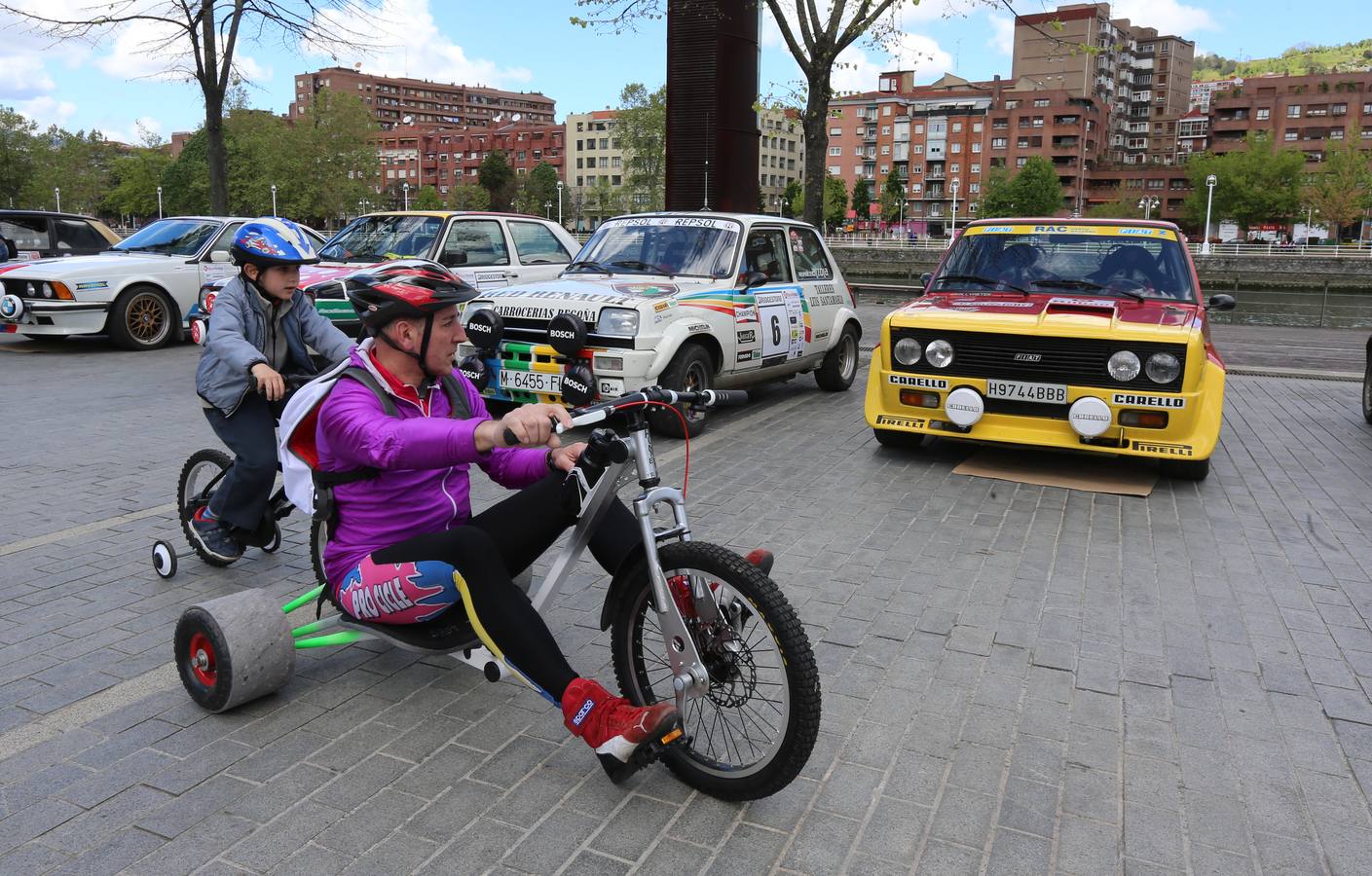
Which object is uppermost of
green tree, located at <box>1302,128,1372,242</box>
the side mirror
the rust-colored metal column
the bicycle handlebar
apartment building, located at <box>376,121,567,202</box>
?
apartment building, located at <box>376,121,567,202</box>

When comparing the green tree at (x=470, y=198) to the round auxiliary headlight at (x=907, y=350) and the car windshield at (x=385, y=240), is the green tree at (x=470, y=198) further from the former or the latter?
the round auxiliary headlight at (x=907, y=350)

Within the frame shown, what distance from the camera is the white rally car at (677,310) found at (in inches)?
325

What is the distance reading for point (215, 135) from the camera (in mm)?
20812

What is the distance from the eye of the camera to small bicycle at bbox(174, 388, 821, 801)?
2855 millimetres

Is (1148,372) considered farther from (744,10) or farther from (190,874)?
(744,10)

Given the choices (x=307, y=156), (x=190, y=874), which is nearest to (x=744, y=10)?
(x=190, y=874)

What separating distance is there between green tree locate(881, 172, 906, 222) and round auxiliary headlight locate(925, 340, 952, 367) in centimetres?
12686

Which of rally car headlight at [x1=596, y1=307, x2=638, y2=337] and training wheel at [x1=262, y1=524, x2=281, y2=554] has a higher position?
rally car headlight at [x1=596, y1=307, x2=638, y2=337]

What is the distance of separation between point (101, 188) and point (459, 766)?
134 meters

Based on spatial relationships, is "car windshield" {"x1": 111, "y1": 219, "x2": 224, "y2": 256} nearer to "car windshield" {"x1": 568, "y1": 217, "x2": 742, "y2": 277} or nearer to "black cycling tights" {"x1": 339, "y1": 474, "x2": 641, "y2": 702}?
"car windshield" {"x1": 568, "y1": 217, "x2": 742, "y2": 277}

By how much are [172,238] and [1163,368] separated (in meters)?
14.0

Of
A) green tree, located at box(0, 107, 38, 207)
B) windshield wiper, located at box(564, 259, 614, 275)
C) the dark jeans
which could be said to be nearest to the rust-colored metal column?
windshield wiper, located at box(564, 259, 614, 275)

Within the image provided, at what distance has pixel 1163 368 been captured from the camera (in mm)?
6613

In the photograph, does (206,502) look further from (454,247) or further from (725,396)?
(454,247)
